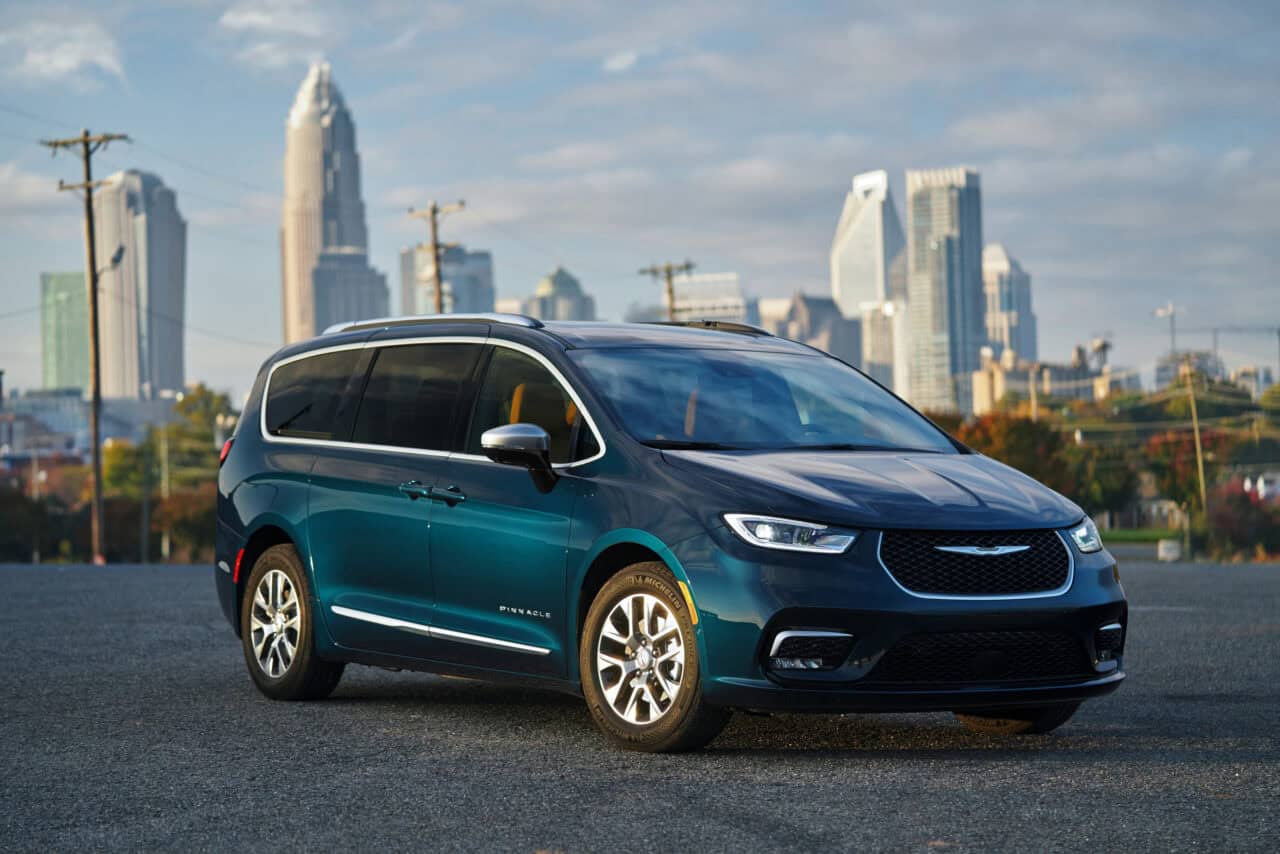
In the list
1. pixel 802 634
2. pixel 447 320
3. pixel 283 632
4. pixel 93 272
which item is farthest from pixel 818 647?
pixel 93 272

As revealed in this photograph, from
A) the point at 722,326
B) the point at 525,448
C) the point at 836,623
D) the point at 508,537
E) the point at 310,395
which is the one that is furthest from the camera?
the point at 310,395

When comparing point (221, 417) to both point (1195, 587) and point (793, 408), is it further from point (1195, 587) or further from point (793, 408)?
point (793, 408)

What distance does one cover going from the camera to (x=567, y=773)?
22.6 ft

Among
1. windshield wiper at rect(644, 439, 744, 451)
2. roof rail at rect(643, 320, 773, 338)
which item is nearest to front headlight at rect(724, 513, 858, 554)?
windshield wiper at rect(644, 439, 744, 451)

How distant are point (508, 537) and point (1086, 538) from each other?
243 centimetres

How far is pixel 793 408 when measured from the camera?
8227mm

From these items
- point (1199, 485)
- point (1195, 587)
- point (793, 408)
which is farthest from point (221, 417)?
point (793, 408)

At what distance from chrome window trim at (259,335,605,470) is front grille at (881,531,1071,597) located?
4.65ft

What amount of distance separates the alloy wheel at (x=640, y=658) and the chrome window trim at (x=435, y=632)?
0.42 meters

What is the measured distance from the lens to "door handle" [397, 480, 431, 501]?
8.39 m

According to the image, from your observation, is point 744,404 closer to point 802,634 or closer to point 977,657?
point 802,634

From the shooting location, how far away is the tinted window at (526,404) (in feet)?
26.0

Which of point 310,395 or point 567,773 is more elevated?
point 310,395

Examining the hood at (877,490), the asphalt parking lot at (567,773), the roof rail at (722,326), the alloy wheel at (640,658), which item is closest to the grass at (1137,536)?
the roof rail at (722,326)
